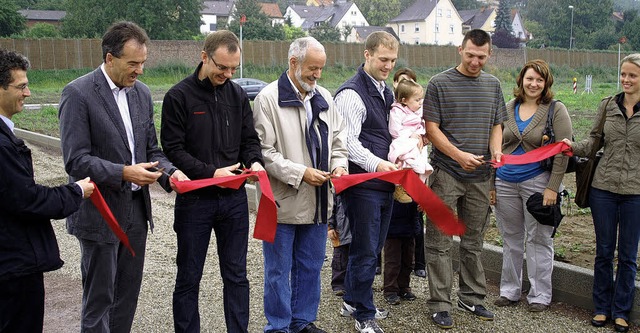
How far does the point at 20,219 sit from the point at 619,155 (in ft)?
14.5

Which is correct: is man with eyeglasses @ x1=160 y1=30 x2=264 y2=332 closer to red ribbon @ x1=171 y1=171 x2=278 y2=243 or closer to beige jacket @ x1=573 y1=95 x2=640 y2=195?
red ribbon @ x1=171 y1=171 x2=278 y2=243

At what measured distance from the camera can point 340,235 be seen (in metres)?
6.24

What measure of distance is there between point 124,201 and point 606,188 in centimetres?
375

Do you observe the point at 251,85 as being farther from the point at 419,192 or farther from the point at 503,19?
the point at 503,19

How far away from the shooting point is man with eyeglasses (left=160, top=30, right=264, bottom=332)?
15.2 feet

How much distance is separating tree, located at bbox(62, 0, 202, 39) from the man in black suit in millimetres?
62762

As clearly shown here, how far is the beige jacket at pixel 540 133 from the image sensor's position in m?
5.77

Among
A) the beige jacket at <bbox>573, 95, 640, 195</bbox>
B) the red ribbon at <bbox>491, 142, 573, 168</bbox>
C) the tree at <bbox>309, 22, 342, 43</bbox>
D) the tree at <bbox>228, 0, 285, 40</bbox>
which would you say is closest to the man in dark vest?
the red ribbon at <bbox>491, 142, 573, 168</bbox>

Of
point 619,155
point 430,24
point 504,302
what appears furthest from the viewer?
point 430,24

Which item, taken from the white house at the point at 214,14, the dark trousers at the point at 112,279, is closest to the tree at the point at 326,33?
the white house at the point at 214,14

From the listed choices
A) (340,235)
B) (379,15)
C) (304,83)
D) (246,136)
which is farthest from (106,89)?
(379,15)

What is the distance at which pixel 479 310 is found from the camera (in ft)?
19.1

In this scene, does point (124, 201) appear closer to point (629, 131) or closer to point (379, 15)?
point (629, 131)

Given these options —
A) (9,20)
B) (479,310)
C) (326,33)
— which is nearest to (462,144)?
(479,310)
